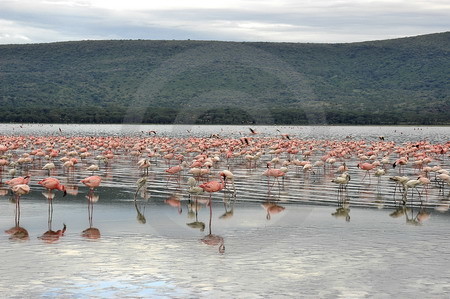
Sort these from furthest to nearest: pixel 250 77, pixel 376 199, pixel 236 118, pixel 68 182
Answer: pixel 250 77
pixel 236 118
pixel 68 182
pixel 376 199

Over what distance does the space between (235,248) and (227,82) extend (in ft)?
405

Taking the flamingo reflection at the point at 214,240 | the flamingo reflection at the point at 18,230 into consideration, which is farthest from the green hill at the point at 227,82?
the flamingo reflection at the point at 214,240

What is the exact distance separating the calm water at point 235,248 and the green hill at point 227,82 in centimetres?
9791

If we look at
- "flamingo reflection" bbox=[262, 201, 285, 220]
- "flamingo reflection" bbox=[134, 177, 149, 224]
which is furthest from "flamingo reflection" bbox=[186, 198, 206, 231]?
"flamingo reflection" bbox=[262, 201, 285, 220]

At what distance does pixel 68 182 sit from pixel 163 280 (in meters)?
14.2

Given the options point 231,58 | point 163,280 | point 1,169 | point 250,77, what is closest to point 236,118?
point 250,77

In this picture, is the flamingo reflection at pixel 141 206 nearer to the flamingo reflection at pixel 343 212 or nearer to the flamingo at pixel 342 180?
the flamingo reflection at pixel 343 212

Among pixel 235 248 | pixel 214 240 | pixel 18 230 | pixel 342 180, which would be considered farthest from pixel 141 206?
pixel 235 248

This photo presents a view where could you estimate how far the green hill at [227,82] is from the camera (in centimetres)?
12181

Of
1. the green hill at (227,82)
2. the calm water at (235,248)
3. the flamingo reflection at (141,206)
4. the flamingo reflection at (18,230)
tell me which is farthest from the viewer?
the green hill at (227,82)

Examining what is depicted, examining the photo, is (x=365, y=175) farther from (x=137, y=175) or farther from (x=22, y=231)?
(x=22, y=231)

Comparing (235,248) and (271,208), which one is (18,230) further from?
(271,208)

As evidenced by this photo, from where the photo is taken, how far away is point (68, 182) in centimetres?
2422

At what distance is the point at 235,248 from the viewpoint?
1319cm
